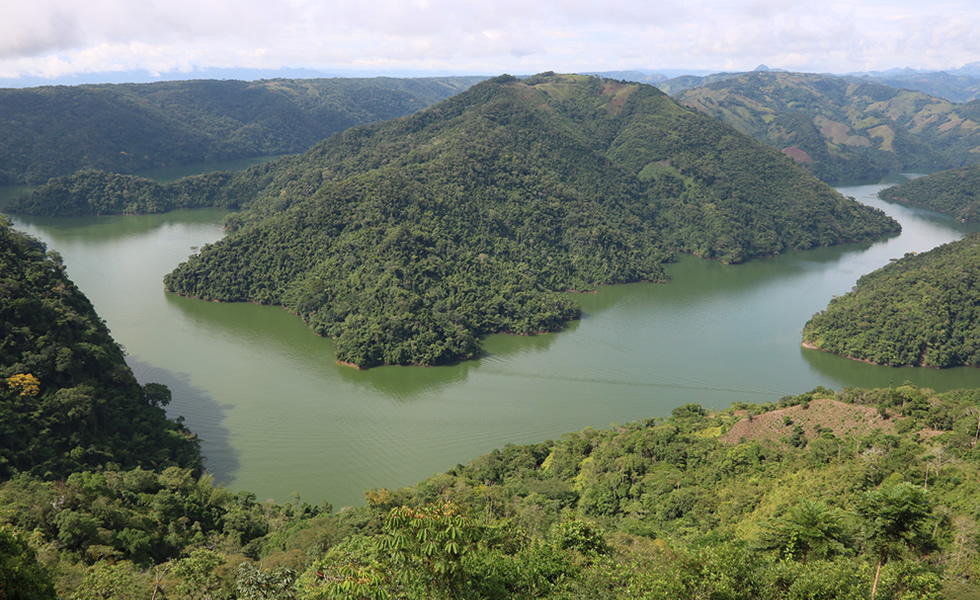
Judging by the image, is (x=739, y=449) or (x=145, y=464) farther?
(x=145, y=464)

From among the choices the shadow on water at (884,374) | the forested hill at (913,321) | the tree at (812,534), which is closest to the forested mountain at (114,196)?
A: the forested hill at (913,321)

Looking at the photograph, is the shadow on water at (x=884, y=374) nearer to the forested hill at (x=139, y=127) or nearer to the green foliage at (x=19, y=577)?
the green foliage at (x=19, y=577)

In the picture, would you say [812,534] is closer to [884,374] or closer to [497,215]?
[884,374]

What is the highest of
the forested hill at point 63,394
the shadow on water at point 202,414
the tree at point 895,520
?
the tree at point 895,520

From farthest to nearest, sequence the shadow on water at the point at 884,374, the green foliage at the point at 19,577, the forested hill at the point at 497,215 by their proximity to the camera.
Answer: the forested hill at the point at 497,215, the shadow on water at the point at 884,374, the green foliage at the point at 19,577

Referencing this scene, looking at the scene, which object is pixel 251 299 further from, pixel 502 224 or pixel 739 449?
pixel 739 449

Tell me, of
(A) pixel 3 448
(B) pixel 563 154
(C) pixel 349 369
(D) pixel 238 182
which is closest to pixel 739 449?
(C) pixel 349 369
